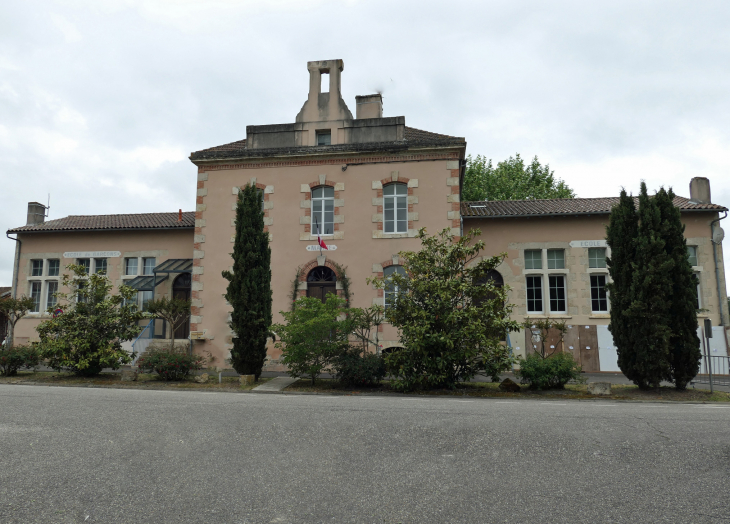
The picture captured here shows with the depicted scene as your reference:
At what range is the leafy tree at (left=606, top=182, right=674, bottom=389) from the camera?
12.5 metres

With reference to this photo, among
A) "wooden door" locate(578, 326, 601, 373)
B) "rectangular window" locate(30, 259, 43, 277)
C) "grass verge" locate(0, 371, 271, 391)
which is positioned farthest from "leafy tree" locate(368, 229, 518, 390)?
"rectangular window" locate(30, 259, 43, 277)

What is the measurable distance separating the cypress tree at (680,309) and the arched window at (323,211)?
10.4 metres

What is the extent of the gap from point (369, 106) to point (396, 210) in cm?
453

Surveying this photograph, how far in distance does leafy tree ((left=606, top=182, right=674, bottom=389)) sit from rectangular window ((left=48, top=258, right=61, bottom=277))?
67.4 feet

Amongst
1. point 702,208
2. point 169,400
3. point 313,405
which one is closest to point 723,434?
point 313,405

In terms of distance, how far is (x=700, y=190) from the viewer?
2020cm

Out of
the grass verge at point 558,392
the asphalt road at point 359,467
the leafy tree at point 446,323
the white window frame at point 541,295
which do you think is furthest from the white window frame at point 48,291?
the white window frame at point 541,295

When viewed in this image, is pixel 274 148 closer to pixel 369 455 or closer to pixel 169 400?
pixel 169 400

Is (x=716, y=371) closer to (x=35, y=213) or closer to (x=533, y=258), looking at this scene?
(x=533, y=258)

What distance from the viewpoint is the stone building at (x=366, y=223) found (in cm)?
1870

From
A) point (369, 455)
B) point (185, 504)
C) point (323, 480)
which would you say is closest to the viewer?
point (185, 504)

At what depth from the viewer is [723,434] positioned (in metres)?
6.92

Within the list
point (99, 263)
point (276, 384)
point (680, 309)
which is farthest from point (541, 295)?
point (99, 263)

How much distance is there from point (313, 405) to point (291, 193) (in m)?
11.2
